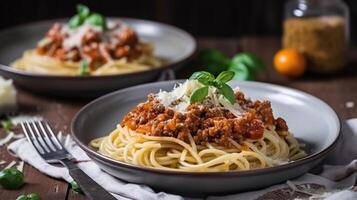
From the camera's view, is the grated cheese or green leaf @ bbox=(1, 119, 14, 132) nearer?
the grated cheese

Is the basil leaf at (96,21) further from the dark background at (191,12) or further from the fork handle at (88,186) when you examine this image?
the dark background at (191,12)

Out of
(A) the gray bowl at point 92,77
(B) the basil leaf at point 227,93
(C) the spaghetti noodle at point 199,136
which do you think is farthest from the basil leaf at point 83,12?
(B) the basil leaf at point 227,93

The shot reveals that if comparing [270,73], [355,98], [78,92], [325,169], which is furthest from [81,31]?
[325,169]

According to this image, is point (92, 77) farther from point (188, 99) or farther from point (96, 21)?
point (188, 99)

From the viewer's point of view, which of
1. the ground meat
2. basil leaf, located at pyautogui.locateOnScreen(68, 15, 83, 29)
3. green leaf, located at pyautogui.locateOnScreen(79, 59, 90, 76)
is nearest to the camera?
the ground meat

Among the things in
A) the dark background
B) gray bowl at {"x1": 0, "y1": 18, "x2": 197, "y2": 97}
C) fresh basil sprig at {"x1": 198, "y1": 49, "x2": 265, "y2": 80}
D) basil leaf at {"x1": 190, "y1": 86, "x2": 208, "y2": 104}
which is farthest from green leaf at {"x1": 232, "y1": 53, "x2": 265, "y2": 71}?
the dark background

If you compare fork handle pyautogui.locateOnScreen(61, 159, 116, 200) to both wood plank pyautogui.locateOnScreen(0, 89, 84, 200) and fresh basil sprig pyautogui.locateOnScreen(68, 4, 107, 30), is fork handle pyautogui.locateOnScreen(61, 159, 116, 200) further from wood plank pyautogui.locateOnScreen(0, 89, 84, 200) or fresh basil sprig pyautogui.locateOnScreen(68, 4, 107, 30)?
fresh basil sprig pyautogui.locateOnScreen(68, 4, 107, 30)
